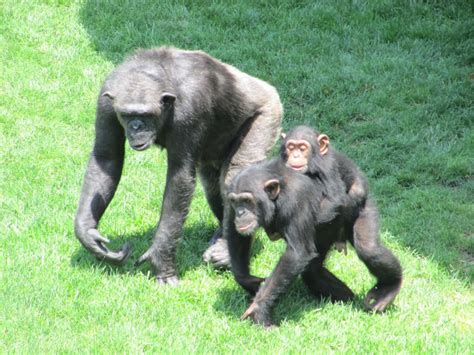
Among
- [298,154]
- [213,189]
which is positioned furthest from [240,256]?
[213,189]

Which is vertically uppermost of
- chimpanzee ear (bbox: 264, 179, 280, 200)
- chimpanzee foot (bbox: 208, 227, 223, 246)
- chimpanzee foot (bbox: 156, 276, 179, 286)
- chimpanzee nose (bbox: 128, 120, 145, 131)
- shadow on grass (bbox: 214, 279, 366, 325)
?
chimpanzee nose (bbox: 128, 120, 145, 131)

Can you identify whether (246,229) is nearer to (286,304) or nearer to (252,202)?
(252,202)

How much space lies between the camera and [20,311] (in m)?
6.79

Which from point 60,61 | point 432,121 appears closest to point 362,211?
point 432,121

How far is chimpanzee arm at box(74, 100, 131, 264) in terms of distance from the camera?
25.6 feet

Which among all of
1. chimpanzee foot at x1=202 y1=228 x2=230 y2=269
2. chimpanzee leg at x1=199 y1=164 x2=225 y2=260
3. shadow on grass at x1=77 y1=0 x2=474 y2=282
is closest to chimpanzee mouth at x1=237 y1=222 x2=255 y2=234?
chimpanzee foot at x1=202 y1=228 x2=230 y2=269

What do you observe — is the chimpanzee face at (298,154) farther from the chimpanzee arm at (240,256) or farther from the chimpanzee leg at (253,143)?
the chimpanzee leg at (253,143)

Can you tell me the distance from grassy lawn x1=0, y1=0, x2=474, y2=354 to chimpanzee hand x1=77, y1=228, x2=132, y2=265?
16 centimetres

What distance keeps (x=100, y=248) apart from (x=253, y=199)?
1627 millimetres

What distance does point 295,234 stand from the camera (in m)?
6.90

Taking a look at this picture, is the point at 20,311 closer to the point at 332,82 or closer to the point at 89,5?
the point at 332,82

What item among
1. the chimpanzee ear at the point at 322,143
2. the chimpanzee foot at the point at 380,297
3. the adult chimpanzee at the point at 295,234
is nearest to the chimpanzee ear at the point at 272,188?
the adult chimpanzee at the point at 295,234

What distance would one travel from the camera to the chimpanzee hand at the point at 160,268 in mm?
7727

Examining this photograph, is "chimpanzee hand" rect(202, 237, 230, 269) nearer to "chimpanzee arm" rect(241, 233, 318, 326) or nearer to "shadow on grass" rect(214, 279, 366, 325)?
"shadow on grass" rect(214, 279, 366, 325)
